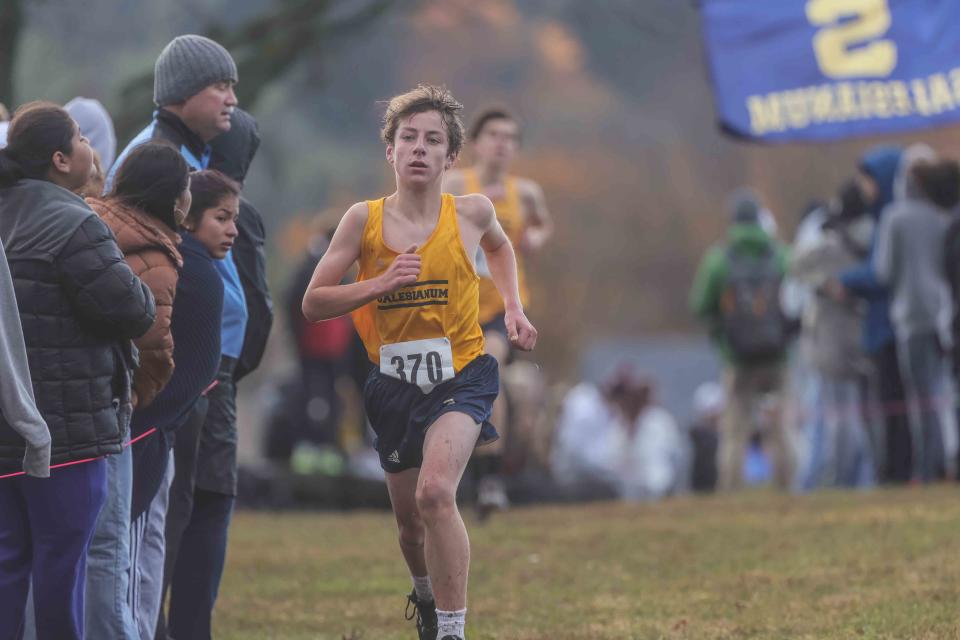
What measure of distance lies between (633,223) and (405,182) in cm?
4207

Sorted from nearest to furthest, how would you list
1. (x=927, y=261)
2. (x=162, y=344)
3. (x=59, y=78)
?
(x=162, y=344)
(x=927, y=261)
(x=59, y=78)

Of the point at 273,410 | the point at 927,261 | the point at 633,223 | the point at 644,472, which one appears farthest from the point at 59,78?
the point at 633,223

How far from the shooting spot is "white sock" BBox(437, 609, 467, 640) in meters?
6.39

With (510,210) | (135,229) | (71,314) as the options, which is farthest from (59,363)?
(510,210)

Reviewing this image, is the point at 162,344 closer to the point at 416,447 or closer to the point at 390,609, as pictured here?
the point at 416,447

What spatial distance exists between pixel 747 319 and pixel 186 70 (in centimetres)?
856

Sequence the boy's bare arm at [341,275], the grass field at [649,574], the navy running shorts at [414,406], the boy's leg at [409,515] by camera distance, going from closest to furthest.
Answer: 1. the boy's bare arm at [341,275]
2. the navy running shorts at [414,406]
3. the boy's leg at [409,515]
4. the grass field at [649,574]

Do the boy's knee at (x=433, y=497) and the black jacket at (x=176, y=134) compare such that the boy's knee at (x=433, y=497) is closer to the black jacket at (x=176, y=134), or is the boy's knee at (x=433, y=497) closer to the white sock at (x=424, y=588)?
the white sock at (x=424, y=588)

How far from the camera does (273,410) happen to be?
18531 millimetres

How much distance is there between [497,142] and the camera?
36.6 ft

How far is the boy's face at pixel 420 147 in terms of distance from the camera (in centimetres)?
659

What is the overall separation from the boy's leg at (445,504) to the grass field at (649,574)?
101 centimetres

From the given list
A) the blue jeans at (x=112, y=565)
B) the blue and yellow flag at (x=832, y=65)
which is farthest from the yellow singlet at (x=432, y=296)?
the blue and yellow flag at (x=832, y=65)

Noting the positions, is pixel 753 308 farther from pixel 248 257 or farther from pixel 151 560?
pixel 151 560
